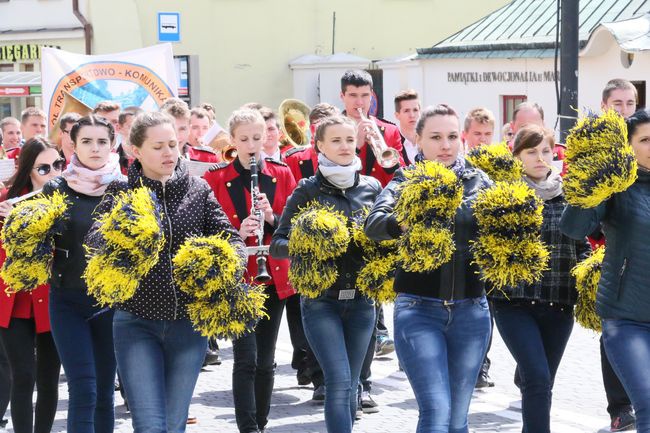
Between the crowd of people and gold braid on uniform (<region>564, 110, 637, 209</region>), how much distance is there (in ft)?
0.50

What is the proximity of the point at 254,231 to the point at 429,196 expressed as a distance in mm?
2200

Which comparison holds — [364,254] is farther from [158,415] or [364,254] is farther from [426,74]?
[426,74]

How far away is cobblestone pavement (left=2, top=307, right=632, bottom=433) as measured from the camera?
27.9 ft

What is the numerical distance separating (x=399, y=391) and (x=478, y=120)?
205 cm

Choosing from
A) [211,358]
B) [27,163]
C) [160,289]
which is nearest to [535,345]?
[160,289]

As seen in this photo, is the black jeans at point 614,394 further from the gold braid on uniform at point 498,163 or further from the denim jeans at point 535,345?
the gold braid on uniform at point 498,163

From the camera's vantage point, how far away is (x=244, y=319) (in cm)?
625

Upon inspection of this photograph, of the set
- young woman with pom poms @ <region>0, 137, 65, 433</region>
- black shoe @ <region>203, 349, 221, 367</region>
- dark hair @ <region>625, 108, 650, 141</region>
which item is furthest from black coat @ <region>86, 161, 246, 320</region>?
black shoe @ <region>203, 349, 221, 367</region>

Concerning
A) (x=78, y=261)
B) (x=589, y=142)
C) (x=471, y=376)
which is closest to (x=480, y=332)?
(x=471, y=376)

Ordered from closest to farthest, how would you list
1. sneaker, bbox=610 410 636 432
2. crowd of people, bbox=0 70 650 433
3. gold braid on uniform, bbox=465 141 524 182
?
crowd of people, bbox=0 70 650 433, gold braid on uniform, bbox=465 141 524 182, sneaker, bbox=610 410 636 432

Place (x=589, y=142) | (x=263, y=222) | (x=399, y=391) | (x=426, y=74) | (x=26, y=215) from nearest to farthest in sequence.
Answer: (x=589, y=142) → (x=26, y=215) → (x=263, y=222) → (x=399, y=391) → (x=426, y=74)

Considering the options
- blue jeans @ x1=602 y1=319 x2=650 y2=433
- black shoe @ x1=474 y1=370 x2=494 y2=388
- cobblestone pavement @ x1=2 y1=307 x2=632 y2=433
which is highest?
blue jeans @ x1=602 y1=319 x2=650 y2=433

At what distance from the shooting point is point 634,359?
5.93m

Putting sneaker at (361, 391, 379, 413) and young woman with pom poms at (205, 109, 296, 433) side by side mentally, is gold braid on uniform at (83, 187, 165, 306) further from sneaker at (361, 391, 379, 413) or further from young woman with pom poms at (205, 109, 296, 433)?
sneaker at (361, 391, 379, 413)
